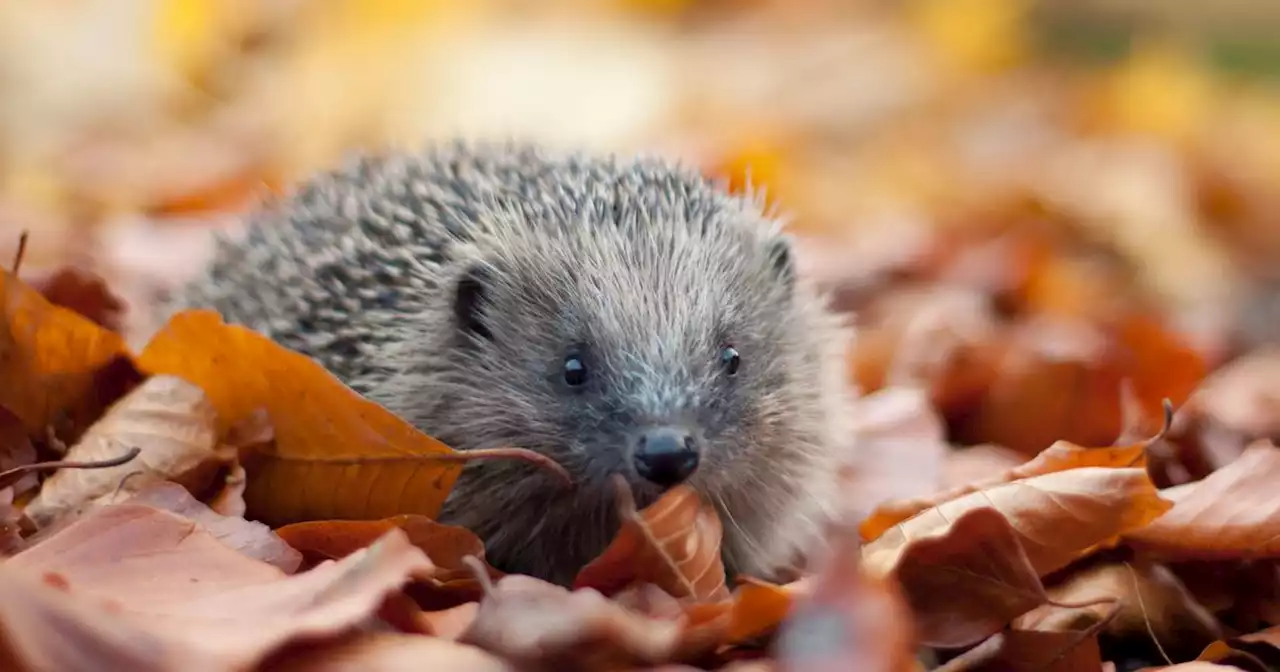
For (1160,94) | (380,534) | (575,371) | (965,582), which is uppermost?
(575,371)

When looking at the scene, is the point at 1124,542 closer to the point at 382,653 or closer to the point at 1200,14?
the point at 382,653

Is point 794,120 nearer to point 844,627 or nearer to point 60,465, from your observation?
point 60,465

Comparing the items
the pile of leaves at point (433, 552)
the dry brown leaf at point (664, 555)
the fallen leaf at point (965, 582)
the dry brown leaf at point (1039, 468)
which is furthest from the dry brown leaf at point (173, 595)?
the dry brown leaf at point (1039, 468)

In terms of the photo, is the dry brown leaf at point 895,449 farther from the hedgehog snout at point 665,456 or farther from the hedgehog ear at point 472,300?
the hedgehog ear at point 472,300

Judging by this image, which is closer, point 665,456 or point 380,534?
point 380,534

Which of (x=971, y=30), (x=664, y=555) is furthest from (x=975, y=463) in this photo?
(x=971, y=30)

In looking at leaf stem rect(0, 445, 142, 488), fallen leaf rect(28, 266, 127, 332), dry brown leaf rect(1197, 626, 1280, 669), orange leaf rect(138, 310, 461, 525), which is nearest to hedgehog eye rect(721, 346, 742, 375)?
orange leaf rect(138, 310, 461, 525)

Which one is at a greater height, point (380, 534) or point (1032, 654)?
point (380, 534)
